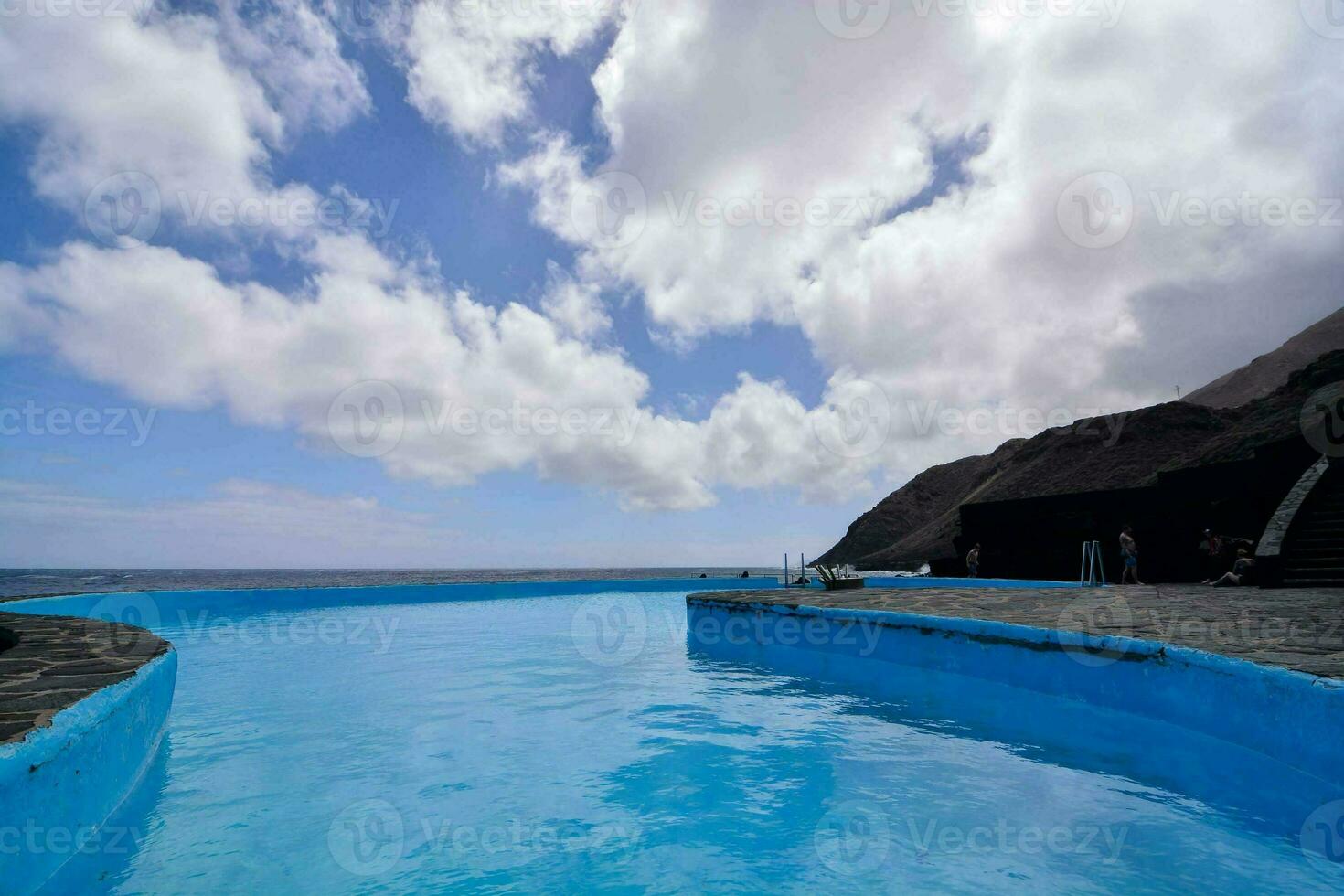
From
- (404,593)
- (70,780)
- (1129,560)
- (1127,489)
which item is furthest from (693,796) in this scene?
(404,593)

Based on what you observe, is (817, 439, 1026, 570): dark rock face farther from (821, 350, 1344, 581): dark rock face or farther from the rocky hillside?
the rocky hillside

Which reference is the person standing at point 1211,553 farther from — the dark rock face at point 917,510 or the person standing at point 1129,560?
the dark rock face at point 917,510

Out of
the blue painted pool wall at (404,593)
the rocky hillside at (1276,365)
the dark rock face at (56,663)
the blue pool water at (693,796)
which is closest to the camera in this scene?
the dark rock face at (56,663)

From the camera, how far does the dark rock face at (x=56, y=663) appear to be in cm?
354

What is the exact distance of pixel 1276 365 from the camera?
72812 mm

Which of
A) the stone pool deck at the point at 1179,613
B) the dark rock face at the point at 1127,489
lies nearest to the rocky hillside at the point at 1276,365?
the dark rock face at the point at 1127,489

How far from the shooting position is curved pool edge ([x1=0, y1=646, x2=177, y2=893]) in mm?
2947

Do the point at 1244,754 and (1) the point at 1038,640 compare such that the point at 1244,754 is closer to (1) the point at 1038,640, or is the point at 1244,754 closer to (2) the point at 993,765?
(2) the point at 993,765

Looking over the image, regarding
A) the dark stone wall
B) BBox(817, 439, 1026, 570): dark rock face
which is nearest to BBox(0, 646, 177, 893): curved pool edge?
the dark stone wall

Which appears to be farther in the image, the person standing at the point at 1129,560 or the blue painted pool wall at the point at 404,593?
the person standing at the point at 1129,560

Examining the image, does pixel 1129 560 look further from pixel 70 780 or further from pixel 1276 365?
pixel 1276 365

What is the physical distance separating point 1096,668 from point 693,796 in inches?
180

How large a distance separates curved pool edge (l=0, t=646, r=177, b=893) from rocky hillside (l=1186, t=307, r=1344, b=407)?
288 feet

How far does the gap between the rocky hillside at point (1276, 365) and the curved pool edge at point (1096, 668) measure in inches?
3100
